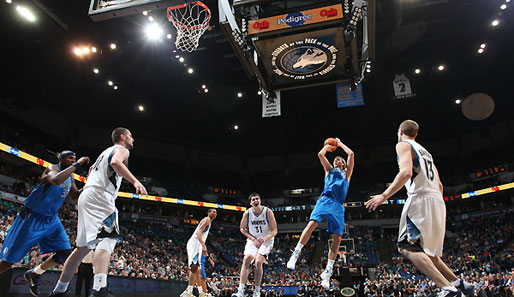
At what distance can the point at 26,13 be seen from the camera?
15164mm

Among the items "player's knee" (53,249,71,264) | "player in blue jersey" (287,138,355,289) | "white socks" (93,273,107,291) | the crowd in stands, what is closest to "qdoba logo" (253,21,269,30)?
"player in blue jersey" (287,138,355,289)

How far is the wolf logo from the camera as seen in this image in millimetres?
8703

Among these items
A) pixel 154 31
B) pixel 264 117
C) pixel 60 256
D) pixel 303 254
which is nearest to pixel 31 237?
pixel 60 256

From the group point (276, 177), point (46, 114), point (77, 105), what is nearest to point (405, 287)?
point (276, 177)

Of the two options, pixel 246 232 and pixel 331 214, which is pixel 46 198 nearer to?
pixel 246 232

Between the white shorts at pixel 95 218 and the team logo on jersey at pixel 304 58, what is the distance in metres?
6.08

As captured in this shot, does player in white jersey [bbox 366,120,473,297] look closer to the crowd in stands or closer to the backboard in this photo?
the backboard

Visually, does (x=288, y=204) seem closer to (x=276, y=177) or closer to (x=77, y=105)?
(x=276, y=177)

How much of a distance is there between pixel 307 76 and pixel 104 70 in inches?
618

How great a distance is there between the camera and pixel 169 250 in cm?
2628

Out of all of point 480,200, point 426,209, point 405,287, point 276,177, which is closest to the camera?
point 426,209

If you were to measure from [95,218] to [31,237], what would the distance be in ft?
4.67

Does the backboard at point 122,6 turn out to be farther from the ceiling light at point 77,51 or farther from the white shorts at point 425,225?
the ceiling light at point 77,51

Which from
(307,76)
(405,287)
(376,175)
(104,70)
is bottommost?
(405,287)
